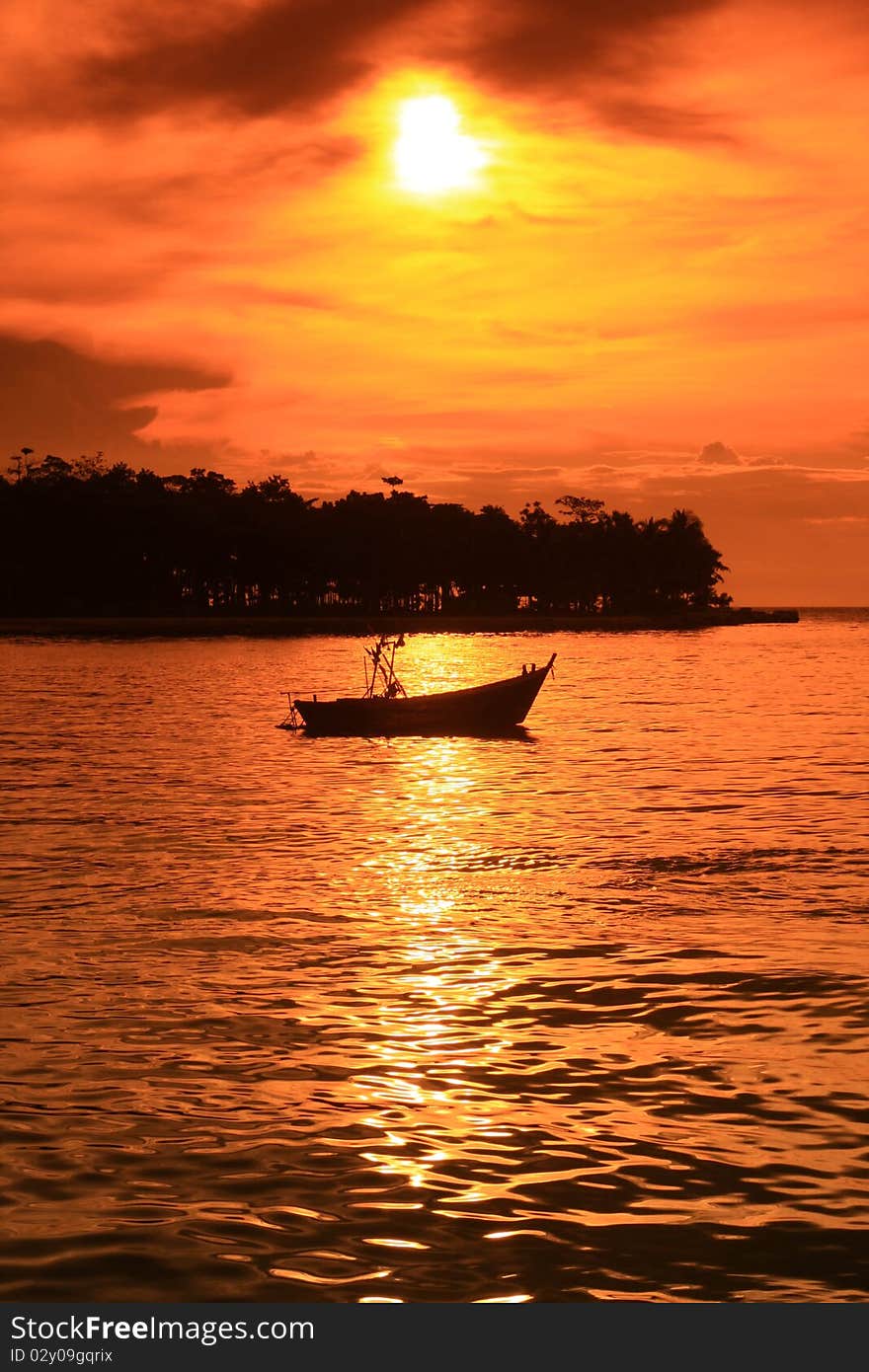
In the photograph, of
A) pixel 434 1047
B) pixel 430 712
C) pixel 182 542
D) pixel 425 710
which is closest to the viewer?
pixel 434 1047

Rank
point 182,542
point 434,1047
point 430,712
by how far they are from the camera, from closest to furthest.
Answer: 1. point 434,1047
2. point 430,712
3. point 182,542

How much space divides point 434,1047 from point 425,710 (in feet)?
110

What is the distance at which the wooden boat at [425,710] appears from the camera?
46.7 m

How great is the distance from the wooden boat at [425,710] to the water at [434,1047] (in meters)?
13.6

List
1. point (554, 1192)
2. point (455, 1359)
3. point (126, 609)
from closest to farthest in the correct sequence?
1. point (455, 1359)
2. point (554, 1192)
3. point (126, 609)

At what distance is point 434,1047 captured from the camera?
43.3 ft

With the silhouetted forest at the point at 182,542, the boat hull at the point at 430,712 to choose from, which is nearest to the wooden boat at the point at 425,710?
the boat hull at the point at 430,712

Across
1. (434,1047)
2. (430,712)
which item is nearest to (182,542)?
(430,712)

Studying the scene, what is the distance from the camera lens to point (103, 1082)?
1229 cm

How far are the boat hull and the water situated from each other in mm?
13564

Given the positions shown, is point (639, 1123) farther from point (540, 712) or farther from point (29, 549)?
point (29, 549)

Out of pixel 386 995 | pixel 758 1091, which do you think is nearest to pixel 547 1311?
pixel 758 1091

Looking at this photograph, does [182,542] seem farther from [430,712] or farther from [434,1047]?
[434,1047]

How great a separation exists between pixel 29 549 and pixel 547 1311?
530 feet
